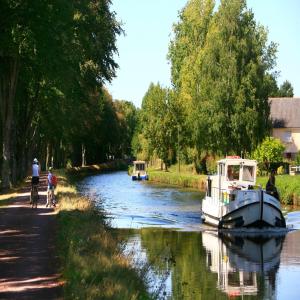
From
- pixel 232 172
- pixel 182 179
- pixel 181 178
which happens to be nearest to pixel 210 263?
pixel 232 172

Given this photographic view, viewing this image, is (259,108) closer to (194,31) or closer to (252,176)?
(194,31)

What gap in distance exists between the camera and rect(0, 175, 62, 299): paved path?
37.2 ft

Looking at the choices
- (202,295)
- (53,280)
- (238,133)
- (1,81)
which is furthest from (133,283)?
(238,133)

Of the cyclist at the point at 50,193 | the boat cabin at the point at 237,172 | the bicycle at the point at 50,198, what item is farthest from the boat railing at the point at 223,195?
the cyclist at the point at 50,193

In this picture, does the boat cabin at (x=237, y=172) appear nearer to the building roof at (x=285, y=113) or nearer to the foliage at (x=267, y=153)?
the foliage at (x=267, y=153)

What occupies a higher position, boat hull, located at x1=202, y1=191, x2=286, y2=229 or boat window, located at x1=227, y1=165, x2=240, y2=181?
boat window, located at x1=227, y1=165, x2=240, y2=181

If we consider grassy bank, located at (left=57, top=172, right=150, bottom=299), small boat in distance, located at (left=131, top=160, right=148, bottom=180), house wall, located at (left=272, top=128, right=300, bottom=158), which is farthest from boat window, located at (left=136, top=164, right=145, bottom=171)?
grassy bank, located at (left=57, top=172, right=150, bottom=299)

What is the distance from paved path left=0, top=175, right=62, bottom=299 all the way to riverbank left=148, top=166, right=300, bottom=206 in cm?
2287

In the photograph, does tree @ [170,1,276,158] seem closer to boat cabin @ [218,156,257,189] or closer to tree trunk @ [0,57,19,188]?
boat cabin @ [218,156,257,189]

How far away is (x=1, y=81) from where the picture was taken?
A: 36656 mm

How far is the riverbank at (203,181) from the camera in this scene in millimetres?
43031

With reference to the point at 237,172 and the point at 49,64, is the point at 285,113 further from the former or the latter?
the point at 49,64

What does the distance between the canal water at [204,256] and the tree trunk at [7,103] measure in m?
6.78

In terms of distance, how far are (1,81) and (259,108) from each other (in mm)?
31602
